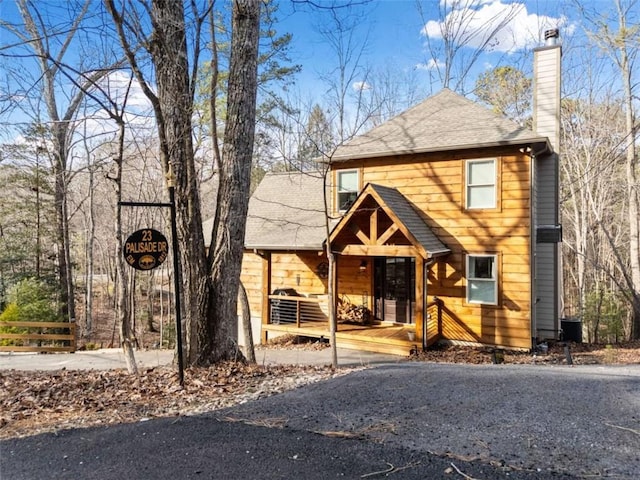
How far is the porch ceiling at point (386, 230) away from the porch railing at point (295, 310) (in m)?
2.28

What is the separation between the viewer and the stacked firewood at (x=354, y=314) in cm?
1242

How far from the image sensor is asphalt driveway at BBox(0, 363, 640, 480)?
9.77ft

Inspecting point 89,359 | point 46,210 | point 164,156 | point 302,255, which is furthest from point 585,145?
point 46,210

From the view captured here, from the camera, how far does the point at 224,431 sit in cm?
373

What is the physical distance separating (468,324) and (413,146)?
4909 millimetres

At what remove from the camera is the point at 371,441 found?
3.43 meters

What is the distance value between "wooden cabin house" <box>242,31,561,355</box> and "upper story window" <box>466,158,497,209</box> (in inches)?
1.0

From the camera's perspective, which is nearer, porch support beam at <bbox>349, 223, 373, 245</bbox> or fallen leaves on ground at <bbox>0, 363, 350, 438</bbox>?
fallen leaves on ground at <bbox>0, 363, 350, 438</bbox>

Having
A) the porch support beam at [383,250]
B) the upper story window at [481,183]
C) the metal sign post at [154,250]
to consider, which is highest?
the upper story window at [481,183]

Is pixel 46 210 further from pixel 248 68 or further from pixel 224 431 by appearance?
pixel 224 431

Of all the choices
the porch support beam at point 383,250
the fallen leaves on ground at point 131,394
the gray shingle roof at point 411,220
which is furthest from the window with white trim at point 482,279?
the fallen leaves on ground at point 131,394

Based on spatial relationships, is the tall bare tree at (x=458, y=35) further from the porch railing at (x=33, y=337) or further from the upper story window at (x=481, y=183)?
the porch railing at (x=33, y=337)

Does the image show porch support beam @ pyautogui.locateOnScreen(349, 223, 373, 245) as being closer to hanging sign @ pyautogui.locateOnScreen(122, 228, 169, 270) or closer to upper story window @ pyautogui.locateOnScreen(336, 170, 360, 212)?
upper story window @ pyautogui.locateOnScreen(336, 170, 360, 212)

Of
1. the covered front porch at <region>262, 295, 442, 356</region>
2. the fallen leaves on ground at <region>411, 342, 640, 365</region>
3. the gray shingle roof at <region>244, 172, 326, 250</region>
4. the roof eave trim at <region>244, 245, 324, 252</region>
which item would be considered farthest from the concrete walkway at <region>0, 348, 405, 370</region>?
the gray shingle roof at <region>244, 172, 326, 250</region>
